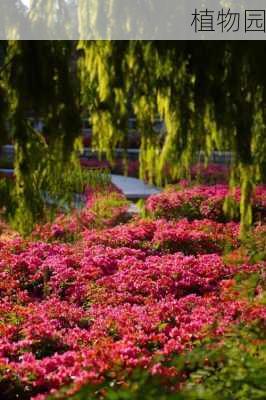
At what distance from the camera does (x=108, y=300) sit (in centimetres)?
722

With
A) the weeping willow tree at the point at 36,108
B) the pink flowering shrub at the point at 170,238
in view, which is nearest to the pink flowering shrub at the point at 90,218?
the pink flowering shrub at the point at 170,238

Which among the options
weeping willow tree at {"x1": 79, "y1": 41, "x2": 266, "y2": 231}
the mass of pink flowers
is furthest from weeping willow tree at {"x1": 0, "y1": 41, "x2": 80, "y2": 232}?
the mass of pink flowers

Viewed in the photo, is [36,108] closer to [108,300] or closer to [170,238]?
[108,300]

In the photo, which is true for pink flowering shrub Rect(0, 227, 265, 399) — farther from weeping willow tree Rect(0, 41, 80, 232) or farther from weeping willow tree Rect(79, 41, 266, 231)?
weeping willow tree Rect(79, 41, 266, 231)

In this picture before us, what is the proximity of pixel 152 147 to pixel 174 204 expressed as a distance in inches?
380

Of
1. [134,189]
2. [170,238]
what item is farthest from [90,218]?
[134,189]

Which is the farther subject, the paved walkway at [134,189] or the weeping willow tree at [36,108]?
the paved walkway at [134,189]

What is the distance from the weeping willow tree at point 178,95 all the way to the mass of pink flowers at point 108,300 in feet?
2.99

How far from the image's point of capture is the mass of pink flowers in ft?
16.1

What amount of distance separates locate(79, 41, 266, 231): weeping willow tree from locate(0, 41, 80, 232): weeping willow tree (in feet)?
0.42

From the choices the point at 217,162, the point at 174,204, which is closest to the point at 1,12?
the point at 174,204

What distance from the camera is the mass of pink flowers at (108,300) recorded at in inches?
193

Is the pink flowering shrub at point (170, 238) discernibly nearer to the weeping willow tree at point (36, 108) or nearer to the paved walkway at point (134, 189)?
the paved walkway at point (134, 189)

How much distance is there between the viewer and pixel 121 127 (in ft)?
10.6
